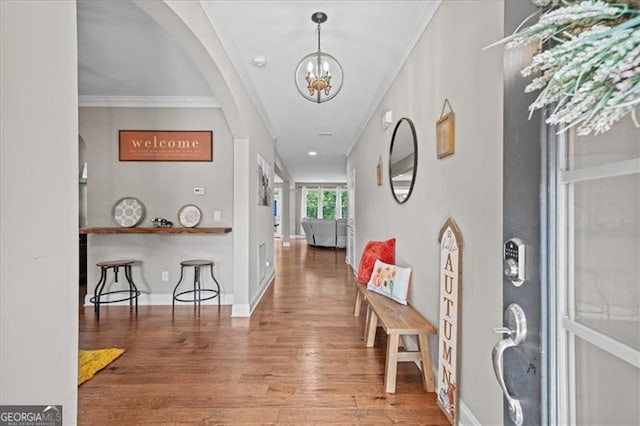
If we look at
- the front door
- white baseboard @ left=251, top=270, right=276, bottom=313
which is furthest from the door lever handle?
white baseboard @ left=251, top=270, right=276, bottom=313

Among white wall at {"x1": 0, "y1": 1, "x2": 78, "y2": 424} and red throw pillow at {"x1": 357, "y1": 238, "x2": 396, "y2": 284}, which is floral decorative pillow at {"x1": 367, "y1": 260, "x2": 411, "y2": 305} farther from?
white wall at {"x1": 0, "y1": 1, "x2": 78, "y2": 424}

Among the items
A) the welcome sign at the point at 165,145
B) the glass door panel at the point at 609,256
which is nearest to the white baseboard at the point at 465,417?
the glass door panel at the point at 609,256

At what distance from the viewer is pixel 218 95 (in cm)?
287

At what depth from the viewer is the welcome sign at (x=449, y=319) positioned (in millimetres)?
1684

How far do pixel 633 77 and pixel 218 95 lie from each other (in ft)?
9.66

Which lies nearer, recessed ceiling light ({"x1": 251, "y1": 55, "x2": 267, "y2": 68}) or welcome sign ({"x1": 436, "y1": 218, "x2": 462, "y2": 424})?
welcome sign ({"x1": 436, "y1": 218, "x2": 462, "y2": 424})

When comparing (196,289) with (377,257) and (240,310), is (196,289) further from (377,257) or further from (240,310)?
(377,257)

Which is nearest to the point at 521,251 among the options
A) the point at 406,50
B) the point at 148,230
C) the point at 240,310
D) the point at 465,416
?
the point at 465,416

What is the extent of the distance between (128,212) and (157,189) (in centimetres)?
45

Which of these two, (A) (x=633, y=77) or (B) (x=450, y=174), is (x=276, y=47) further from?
(A) (x=633, y=77)

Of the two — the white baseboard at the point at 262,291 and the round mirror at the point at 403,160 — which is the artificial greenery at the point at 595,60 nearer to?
the round mirror at the point at 403,160

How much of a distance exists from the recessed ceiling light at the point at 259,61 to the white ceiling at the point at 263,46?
0.11 ft

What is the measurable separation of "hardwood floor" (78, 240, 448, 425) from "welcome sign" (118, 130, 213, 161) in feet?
6.31

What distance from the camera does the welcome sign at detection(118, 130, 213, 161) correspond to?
12.9 feet
